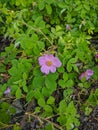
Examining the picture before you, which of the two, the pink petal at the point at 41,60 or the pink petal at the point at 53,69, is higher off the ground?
the pink petal at the point at 41,60

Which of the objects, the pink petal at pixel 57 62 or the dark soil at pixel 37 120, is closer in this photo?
the pink petal at pixel 57 62

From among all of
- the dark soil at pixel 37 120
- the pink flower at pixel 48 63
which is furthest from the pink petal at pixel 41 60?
the dark soil at pixel 37 120

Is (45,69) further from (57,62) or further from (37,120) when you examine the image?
(37,120)

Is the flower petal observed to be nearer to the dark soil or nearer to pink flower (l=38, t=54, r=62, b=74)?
pink flower (l=38, t=54, r=62, b=74)

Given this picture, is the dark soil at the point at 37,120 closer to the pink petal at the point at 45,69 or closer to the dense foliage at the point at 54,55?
the dense foliage at the point at 54,55

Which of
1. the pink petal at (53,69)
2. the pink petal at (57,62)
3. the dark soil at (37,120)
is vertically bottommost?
the dark soil at (37,120)

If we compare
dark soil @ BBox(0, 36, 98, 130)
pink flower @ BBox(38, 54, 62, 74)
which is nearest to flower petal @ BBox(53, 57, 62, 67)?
pink flower @ BBox(38, 54, 62, 74)
